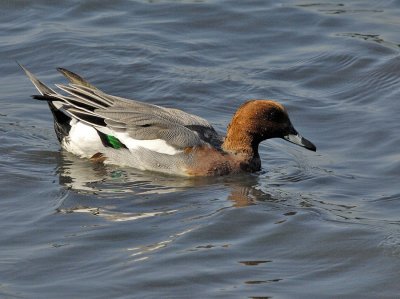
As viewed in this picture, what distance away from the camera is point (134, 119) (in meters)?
9.23

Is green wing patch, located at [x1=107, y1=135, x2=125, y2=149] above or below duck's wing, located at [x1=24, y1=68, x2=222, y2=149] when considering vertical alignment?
below

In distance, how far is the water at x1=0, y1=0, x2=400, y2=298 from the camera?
6.73 m

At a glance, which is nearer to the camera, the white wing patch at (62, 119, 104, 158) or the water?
the water

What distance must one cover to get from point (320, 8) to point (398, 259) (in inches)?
244

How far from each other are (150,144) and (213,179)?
0.60 metres

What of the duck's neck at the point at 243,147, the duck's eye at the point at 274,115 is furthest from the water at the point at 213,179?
the duck's eye at the point at 274,115

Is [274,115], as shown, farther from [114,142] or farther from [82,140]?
[82,140]

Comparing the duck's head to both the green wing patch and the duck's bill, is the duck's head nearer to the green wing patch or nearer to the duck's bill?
the duck's bill

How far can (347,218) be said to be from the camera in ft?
25.6

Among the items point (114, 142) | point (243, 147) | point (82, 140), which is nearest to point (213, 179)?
point (243, 147)

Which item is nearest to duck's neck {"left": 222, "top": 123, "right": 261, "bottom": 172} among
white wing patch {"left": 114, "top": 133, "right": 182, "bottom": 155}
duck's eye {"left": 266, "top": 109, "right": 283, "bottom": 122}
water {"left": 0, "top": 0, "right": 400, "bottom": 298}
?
water {"left": 0, "top": 0, "right": 400, "bottom": 298}

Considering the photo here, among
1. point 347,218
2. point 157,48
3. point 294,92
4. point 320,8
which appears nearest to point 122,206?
point 347,218

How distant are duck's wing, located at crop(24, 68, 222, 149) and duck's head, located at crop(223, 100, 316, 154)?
0.18 meters

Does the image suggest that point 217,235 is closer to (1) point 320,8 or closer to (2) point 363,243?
(2) point 363,243
